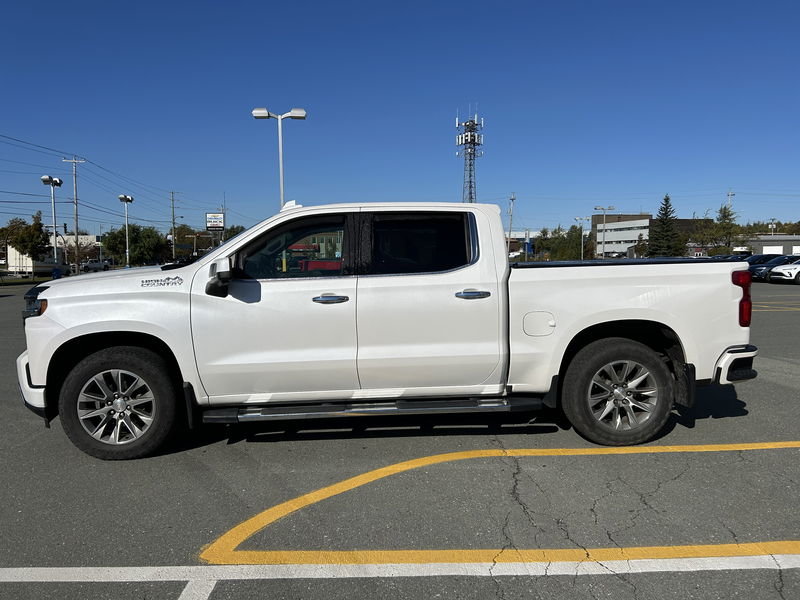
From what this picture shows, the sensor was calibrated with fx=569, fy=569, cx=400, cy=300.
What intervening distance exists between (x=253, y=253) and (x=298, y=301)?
1.80ft

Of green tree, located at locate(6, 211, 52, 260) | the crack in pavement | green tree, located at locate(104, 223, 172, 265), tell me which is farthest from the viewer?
green tree, located at locate(104, 223, 172, 265)

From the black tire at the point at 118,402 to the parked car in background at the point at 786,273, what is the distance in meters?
32.1

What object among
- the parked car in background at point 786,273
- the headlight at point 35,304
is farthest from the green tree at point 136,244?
the headlight at point 35,304

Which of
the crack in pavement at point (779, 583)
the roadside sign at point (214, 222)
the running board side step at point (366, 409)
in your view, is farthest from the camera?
the roadside sign at point (214, 222)

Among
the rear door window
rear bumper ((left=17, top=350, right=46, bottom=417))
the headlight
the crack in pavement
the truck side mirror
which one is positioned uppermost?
the rear door window

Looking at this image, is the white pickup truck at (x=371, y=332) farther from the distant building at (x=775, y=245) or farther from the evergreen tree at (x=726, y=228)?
the distant building at (x=775, y=245)

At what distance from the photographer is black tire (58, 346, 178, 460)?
4328 mm

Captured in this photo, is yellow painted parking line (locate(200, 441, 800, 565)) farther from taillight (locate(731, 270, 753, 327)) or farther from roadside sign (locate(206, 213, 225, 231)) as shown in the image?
roadside sign (locate(206, 213, 225, 231))

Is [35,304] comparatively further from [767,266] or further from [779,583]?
[767,266]

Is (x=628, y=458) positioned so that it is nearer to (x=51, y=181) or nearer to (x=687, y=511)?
(x=687, y=511)

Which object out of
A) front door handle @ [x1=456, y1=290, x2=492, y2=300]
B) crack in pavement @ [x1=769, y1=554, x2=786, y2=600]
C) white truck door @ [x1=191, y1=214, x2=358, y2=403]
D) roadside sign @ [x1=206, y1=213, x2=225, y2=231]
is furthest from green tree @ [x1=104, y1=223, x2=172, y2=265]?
crack in pavement @ [x1=769, y1=554, x2=786, y2=600]

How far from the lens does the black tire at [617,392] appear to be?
4566mm

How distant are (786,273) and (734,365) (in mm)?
29189

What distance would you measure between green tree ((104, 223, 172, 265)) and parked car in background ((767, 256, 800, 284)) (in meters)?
65.3
